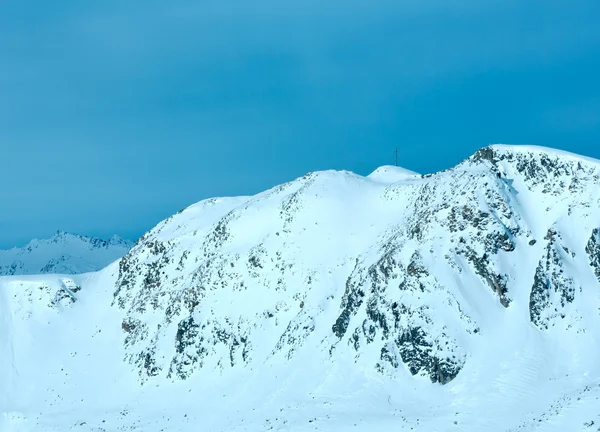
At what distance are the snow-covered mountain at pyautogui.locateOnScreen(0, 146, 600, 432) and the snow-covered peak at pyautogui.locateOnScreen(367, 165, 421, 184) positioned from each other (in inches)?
37.3

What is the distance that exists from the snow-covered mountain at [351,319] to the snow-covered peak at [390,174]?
947mm

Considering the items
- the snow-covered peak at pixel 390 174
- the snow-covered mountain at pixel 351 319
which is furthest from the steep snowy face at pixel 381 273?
the snow-covered peak at pixel 390 174

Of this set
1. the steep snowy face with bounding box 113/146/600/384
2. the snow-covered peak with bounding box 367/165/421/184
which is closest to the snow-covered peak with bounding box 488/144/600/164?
the steep snowy face with bounding box 113/146/600/384

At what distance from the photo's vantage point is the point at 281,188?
315 ft

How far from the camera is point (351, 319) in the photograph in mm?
70188

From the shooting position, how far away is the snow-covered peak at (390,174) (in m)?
94.9

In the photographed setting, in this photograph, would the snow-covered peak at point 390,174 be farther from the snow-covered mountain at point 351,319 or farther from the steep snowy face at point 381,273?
the steep snowy face at point 381,273

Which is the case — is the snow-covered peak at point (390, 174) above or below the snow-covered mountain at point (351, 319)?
above

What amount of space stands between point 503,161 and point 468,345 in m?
21.2

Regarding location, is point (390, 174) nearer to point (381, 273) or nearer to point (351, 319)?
point (381, 273)

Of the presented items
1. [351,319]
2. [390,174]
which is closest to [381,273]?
[351,319]

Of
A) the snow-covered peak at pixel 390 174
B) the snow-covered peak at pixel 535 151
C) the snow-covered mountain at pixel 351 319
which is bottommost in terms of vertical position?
the snow-covered mountain at pixel 351 319

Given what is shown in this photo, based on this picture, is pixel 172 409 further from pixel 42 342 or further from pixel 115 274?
pixel 115 274

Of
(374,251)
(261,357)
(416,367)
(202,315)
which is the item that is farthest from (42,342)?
(416,367)
